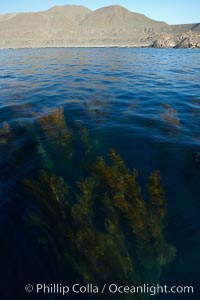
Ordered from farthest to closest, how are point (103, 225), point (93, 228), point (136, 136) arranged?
point (136, 136) → point (103, 225) → point (93, 228)

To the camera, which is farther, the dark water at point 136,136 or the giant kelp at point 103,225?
the dark water at point 136,136

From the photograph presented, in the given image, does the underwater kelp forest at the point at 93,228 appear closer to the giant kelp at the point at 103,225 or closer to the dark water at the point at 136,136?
the giant kelp at the point at 103,225

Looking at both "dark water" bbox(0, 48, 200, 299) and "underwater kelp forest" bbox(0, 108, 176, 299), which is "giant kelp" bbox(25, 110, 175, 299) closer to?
"underwater kelp forest" bbox(0, 108, 176, 299)

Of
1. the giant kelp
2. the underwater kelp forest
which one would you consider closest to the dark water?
the underwater kelp forest

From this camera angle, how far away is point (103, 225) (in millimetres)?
3930

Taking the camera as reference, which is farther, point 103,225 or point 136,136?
point 136,136

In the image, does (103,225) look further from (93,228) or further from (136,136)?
(136,136)

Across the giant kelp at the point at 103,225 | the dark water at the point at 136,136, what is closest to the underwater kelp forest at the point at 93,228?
the giant kelp at the point at 103,225

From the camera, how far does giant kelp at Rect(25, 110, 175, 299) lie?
3244 millimetres

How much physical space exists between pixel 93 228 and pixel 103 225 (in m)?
0.34

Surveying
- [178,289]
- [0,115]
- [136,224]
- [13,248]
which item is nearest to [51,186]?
[13,248]

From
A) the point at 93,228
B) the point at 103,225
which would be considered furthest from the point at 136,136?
the point at 93,228

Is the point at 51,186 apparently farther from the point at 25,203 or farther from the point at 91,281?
the point at 91,281

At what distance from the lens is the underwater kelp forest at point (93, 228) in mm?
3256
